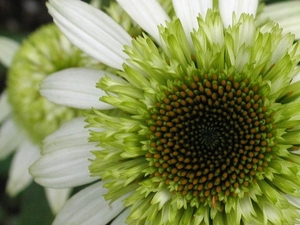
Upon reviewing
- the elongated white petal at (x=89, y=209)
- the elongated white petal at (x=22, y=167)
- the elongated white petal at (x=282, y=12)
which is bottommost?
the elongated white petal at (x=22, y=167)

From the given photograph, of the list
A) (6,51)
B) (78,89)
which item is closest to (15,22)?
(6,51)

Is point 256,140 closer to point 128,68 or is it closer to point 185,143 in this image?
point 185,143

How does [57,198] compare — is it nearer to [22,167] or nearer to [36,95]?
[22,167]

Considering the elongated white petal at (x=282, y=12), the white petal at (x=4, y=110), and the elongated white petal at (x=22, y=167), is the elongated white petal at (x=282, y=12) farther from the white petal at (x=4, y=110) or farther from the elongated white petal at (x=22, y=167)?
the white petal at (x=4, y=110)

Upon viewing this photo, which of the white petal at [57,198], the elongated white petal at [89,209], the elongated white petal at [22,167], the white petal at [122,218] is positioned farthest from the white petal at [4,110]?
the white petal at [122,218]

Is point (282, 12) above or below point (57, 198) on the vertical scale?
above

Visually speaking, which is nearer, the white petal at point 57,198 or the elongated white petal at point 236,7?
the elongated white petal at point 236,7

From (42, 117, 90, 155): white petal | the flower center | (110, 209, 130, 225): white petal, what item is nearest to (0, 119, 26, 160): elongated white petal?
(42, 117, 90, 155): white petal

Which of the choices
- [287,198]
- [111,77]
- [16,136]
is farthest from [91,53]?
[16,136]
